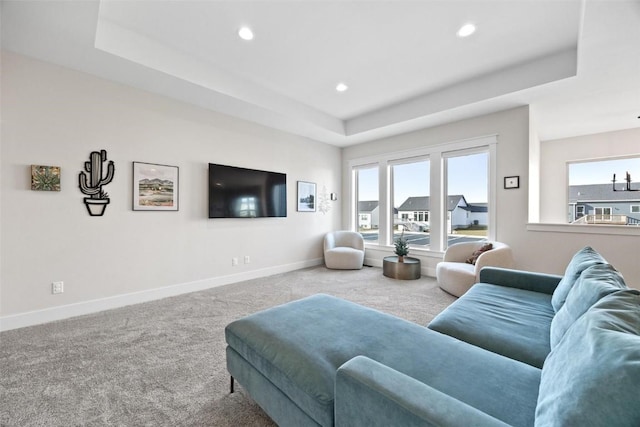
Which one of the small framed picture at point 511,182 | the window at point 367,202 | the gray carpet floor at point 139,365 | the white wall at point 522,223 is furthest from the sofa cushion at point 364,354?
the window at point 367,202

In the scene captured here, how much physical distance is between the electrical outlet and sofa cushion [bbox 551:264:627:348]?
169 inches

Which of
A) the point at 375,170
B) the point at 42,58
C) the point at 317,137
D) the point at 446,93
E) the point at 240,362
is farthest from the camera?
the point at 375,170

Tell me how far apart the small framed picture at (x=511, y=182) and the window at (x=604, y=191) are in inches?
71.6

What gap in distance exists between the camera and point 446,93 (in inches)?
161

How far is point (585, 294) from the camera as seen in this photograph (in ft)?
4.37

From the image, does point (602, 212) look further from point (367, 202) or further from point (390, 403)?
point (390, 403)

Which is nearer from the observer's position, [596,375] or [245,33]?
[596,375]

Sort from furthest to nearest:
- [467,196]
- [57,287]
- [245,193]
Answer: [467,196] → [245,193] → [57,287]

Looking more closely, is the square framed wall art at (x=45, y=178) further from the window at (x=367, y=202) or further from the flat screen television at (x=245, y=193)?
the window at (x=367, y=202)

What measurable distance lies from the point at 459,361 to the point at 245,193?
3960 mm

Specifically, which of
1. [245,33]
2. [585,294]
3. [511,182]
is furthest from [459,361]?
[511,182]

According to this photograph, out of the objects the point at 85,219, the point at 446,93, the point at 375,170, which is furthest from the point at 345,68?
the point at 85,219

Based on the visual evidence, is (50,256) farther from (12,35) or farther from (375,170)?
(375,170)

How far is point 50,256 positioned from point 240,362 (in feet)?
9.11
